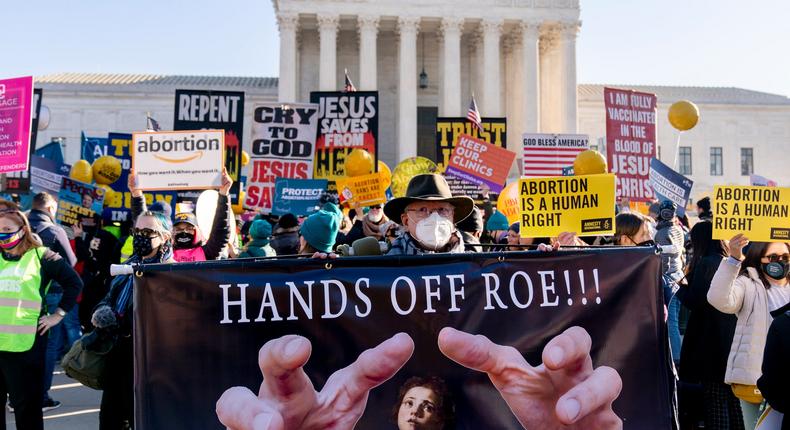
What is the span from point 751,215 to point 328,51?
3745cm

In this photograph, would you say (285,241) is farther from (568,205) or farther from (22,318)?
(568,205)

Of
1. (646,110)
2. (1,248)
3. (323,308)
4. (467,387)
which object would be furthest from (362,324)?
(646,110)

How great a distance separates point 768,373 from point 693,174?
49.4 meters

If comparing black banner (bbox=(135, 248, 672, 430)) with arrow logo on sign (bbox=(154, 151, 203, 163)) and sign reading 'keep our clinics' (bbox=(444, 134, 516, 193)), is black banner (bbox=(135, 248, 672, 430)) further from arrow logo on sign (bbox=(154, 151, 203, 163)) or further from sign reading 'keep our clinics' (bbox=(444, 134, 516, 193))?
sign reading 'keep our clinics' (bbox=(444, 134, 516, 193))

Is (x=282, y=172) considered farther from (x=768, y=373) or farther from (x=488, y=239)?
(x=768, y=373)

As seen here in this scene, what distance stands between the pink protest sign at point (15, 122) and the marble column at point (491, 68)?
33117 mm

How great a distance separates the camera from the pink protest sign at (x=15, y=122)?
9820mm

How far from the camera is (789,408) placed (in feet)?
11.1

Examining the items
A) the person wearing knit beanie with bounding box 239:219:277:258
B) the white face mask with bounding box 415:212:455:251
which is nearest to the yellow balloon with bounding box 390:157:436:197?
the person wearing knit beanie with bounding box 239:219:277:258

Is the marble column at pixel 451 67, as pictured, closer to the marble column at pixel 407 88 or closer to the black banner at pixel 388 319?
the marble column at pixel 407 88

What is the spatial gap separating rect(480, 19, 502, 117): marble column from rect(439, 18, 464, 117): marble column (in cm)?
140

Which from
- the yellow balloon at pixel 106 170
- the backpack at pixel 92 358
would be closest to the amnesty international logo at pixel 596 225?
the backpack at pixel 92 358

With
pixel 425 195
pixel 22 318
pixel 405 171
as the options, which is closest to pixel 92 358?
pixel 22 318

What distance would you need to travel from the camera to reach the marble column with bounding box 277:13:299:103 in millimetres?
40281
